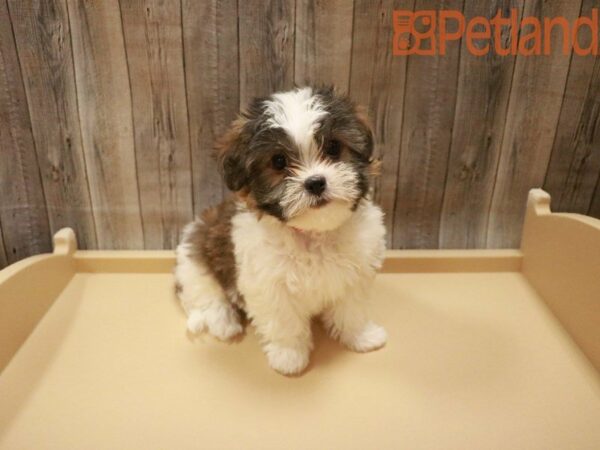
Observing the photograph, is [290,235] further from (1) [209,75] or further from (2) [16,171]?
(2) [16,171]

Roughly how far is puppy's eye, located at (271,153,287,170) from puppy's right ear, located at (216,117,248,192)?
0.25ft

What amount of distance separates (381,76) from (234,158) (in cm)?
70

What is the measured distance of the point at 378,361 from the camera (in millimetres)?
1669

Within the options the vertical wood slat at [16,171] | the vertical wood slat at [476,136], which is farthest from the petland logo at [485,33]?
the vertical wood slat at [16,171]

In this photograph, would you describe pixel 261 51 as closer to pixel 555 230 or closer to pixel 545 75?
pixel 545 75

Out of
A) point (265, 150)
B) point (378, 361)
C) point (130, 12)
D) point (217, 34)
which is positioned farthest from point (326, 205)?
point (130, 12)

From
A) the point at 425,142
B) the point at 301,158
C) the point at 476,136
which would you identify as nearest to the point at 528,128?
the point at 476,136

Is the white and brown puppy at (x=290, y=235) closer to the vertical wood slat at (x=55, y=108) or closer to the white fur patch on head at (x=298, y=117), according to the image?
the white fur patch on head at (x=298, y=117)

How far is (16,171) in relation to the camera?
1.94 m

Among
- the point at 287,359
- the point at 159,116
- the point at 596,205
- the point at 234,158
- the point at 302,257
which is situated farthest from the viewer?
the point at 596,205

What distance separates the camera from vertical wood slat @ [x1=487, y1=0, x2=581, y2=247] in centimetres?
178

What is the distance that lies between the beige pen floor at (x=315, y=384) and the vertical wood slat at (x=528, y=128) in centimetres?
30

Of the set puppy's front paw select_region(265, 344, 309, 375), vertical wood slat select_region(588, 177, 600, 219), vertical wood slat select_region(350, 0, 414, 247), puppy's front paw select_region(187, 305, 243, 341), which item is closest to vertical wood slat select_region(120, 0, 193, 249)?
puppy's front paw select_region(187, 305, 243, 341)

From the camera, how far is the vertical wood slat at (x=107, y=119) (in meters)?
1.72
